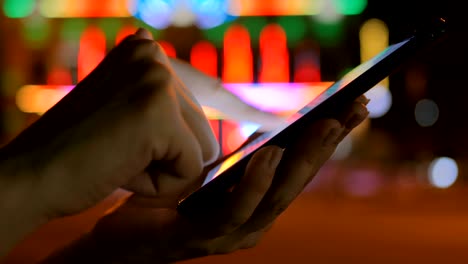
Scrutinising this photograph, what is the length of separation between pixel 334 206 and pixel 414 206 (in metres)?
0.26

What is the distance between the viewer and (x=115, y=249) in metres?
0.49

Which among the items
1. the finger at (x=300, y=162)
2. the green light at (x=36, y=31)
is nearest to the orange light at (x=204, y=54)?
the green light at (x=36, y=31)

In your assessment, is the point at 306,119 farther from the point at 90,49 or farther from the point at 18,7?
the point at 18,7

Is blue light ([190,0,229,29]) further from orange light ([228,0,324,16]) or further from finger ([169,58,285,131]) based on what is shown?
finger ([169,58,285,131])

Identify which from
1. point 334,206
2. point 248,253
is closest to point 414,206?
point 334,206

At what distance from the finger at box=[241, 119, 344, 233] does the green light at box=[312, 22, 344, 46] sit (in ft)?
8.91

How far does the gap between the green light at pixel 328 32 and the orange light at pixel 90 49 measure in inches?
41.9

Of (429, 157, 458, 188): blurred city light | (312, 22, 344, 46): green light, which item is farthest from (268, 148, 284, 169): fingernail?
(312, 22, 344, 46): green light

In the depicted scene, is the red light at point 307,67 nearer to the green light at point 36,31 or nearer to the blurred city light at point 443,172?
the blurred city light at point 443,172

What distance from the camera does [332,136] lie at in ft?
1.35

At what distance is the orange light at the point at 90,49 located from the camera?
3074 mm

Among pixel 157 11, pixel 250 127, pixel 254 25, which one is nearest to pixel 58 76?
pixel 157 11

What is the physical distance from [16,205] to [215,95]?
21cm

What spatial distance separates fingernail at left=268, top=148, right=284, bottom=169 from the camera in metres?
0.39
